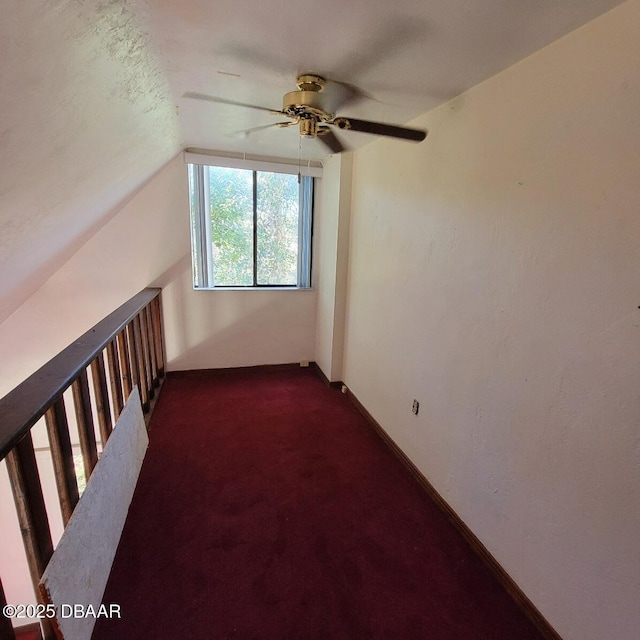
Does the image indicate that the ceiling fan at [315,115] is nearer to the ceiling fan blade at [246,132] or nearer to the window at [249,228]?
the ceiling fan blade at [246,132]

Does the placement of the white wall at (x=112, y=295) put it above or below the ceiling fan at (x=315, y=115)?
below

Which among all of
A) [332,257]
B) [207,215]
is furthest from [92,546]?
[207,215]

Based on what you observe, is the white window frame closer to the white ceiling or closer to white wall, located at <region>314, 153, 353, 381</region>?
white wall, located at <region>314, 153, 353, 381</region>

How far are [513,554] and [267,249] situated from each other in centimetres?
290

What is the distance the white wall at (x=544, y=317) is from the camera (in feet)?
3.19

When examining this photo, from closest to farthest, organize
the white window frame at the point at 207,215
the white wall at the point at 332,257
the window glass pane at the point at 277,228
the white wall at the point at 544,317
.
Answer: the white wall at the point at 544,317 → the white wall at the point at 332,257 → the white window frame at the point at 207,215 → the window glass pane at the point at 277,228

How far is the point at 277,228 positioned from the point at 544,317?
8.55 feet

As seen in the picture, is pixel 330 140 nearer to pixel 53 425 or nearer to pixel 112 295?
pixel 53 425

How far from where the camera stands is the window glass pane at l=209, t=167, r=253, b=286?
3.11m

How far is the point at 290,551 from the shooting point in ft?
4.96

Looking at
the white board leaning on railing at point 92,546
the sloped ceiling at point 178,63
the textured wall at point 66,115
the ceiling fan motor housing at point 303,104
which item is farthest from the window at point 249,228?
the white board leaning on railing at point 92,546

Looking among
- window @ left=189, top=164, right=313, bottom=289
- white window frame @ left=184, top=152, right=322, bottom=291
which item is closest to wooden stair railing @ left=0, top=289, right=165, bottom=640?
white window frame @ left=184, top=152, right=322, bottom=291

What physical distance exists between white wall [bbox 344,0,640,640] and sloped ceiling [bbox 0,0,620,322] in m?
0.20

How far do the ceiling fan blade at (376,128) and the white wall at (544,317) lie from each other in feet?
1.00
